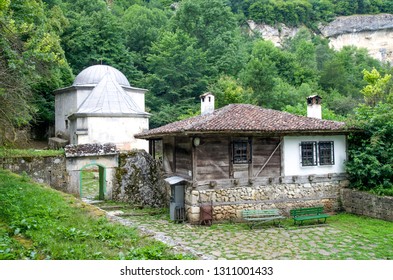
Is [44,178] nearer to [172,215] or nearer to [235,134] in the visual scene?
[172,215]

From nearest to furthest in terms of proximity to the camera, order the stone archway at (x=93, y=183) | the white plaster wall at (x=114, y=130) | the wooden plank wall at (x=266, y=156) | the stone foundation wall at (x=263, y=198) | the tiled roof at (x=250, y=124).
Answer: the tiled roof at (x=250, y=124)
the stone foundation wall at (x=263, y=198)
the wooden plank wall at (x=266, y=156)
the stone archway at (x=93, y=183)
the white plaster wall at (x=114, y=130)

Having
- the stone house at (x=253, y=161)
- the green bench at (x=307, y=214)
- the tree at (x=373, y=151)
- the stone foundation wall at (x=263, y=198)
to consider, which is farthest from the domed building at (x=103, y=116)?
the green bench at (x=307, y=214)

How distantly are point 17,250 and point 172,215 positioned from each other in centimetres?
710

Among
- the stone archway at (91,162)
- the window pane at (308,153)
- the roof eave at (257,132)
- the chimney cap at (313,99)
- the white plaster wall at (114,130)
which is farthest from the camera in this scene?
the white plaster wall at (114,130)

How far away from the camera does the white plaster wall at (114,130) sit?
898 inches

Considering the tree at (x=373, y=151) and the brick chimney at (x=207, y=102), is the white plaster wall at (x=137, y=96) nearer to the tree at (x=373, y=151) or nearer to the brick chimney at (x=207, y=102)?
the brick chimney at (x=207, y=102)

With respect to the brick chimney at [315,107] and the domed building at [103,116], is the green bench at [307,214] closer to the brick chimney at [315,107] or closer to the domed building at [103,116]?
the brick chimney at [315,107]

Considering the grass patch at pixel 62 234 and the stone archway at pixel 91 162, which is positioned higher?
the stone archway at pixel 91 162

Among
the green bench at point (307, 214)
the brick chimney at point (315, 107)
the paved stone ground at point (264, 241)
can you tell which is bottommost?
the paved stone ground at point (264, 241)

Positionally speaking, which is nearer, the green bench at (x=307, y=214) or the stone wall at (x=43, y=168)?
the green bench at (x=307, y=214)

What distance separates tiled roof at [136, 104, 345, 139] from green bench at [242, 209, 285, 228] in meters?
2.70

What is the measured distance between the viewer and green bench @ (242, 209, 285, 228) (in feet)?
38.2

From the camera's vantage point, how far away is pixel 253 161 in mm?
12945
